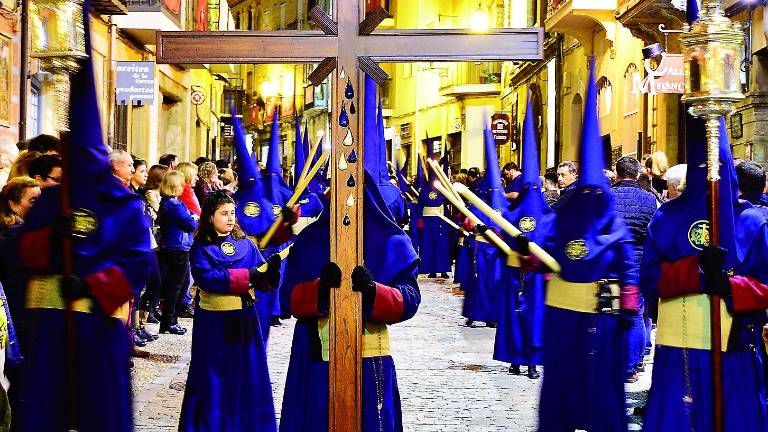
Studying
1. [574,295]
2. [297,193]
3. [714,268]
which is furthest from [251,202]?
[714,268]

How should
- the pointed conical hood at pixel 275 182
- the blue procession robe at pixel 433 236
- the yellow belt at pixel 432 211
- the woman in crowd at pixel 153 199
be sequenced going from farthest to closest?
the blue procession robe at pixel 433 236, the yellow belt at pixel 432 211, the woman in crowd at pixel 153 199, the pointed conical hood at pixel 275 182

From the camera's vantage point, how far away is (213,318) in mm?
7227

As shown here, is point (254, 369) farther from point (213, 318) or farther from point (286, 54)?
point (286, 54)

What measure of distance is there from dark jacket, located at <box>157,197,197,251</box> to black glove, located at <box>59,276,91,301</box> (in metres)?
7.37

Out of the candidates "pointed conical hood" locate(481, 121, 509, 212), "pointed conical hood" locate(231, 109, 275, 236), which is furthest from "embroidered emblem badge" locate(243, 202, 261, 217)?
"pointed conical hood" locate(481, 121, 509, 212)

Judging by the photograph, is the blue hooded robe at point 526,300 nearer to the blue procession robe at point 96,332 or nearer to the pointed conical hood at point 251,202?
the pointed conical hood at point 251,202

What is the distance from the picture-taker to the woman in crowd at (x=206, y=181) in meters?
14.3

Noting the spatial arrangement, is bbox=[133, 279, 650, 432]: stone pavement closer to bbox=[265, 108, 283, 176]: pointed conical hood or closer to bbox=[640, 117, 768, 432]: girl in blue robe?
bbox=[265, 108, 283, 176]: pointed conical hood

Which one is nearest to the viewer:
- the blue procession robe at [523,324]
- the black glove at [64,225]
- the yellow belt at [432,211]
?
the black glove at [64,225]

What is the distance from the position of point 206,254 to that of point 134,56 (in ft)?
62.7

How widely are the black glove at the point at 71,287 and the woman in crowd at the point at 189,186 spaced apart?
808 cm

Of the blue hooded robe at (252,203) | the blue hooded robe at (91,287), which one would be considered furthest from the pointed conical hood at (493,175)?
the blue hooded robe at (91,287)

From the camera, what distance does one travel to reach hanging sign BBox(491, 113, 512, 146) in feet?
114

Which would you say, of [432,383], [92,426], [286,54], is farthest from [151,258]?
[432,383]
